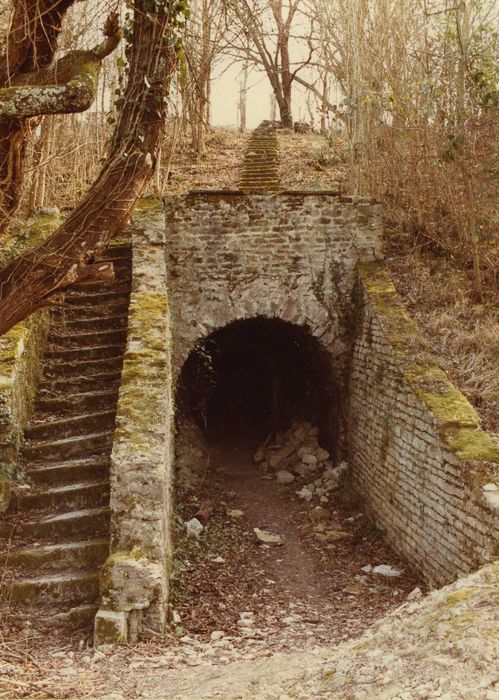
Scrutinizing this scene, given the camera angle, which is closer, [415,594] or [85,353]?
[415,594]

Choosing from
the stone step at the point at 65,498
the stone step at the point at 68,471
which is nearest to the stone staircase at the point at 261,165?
the stone step at the point at 68,471

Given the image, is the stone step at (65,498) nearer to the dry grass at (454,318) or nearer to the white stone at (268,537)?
the white stone at (268,537)

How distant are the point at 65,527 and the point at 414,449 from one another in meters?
3.66

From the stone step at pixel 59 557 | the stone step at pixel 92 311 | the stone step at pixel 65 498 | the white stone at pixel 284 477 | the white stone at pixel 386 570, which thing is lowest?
A: the white stone at pixel 284 477

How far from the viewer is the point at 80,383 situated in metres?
7.98

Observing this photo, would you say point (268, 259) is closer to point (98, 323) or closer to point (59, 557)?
point (98, 323)

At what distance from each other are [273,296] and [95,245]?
483 centimetres

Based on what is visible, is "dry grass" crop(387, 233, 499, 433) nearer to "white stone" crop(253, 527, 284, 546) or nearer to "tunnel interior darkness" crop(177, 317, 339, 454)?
"tunnel interior darkness" crop(177, 317, 339, 454)

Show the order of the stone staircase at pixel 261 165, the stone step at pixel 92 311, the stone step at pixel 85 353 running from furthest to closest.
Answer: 1. the stone staircase at pixel 261 165
2. the stone step at pixel 92 311
3. the stone step at pixel 85 353

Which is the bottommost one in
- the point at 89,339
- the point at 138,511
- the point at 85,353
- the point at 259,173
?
the point at 138,511

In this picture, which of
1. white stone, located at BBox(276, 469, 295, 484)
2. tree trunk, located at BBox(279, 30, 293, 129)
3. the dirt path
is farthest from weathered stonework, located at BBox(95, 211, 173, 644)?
tree trunk, located at BBox(279, 30, 293, 129)

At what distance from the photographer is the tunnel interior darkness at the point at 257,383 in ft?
36.4

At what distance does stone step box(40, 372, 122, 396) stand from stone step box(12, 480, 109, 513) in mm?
1534

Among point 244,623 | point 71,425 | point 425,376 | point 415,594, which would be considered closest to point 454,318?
point 425,376
